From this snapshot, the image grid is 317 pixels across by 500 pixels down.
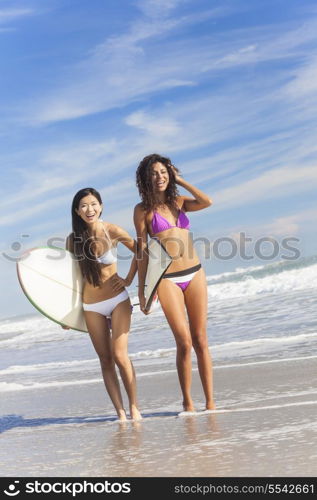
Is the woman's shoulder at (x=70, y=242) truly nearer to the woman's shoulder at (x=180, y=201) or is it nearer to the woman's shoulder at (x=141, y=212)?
the woman's shoulder at (x=141, y=212)

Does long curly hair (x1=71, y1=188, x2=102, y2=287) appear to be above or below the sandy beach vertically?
above

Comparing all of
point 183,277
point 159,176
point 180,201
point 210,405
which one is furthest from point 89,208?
point 210,405

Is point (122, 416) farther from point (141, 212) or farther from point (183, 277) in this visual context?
point (141, 212)

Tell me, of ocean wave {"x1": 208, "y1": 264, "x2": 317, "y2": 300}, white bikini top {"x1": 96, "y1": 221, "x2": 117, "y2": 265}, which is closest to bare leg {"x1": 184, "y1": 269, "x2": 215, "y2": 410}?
white bikini top {"x1": 96, "y1": 221, "x2": 117, "y2": 265}

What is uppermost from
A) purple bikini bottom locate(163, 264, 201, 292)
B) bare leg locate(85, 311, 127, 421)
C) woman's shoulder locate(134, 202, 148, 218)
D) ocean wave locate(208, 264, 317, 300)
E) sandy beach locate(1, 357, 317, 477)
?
ocean wave locate(208, 264, 317, 300)

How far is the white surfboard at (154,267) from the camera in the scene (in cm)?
502

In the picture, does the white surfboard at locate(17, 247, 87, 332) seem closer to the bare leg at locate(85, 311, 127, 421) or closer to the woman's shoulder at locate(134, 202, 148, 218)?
the bare leg at locate(85, 311, 127, 421)

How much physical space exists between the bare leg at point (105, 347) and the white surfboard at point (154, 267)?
1.23 feet

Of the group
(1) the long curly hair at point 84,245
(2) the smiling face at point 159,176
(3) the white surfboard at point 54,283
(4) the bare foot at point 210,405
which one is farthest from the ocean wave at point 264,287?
(2) the smiling face at point 159,176

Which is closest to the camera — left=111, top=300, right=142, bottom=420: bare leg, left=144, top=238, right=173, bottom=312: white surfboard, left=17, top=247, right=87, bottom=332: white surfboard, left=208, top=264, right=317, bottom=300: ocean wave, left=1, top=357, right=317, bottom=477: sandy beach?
left=1, top=357, right=317, bottom=477: sandy beach

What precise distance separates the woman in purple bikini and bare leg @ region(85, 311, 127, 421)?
34 centimetres

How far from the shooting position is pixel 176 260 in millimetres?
5105

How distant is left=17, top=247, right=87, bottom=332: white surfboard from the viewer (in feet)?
17.8

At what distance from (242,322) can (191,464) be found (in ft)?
27.5
